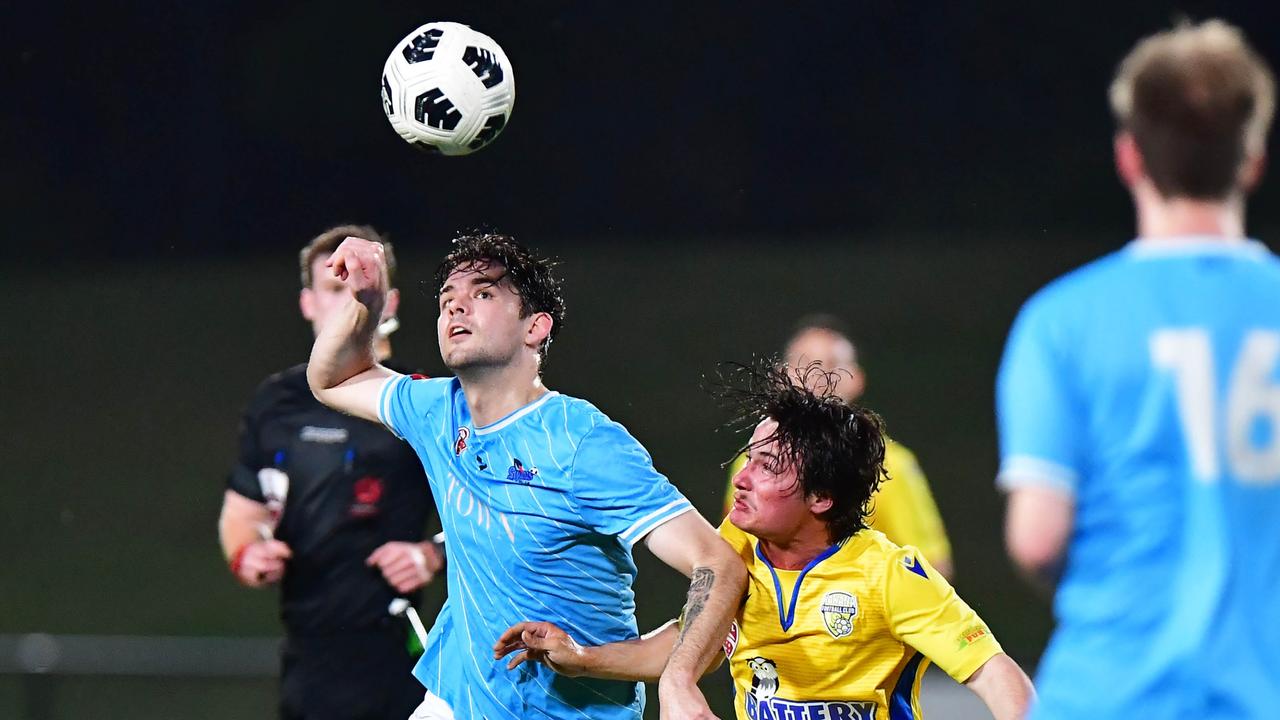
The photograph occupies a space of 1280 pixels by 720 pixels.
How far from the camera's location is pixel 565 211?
948cm

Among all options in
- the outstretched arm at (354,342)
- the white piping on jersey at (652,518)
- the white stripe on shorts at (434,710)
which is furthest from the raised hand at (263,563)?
the white piping on jersey at (652,518)

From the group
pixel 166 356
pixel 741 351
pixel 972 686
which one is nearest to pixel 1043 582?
pixel 972 686

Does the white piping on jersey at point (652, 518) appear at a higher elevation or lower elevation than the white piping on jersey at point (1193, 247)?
lower

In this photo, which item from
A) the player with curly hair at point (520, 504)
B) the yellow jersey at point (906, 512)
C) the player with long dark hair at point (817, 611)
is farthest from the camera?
the yellow jersey at point (906, 512)

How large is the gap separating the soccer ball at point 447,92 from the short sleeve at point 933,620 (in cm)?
168

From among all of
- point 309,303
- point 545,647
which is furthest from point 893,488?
point 545,647

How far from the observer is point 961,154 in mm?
9266

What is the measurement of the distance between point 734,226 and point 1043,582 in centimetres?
745

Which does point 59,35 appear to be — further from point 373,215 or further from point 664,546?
point 664,546

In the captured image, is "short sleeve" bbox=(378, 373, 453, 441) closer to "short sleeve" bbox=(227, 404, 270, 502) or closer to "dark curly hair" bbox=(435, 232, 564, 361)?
"dark curly hair" bbox=(435, 232, 564, 361)

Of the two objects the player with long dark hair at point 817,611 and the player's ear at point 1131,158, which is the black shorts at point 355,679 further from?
the player's ear at point 1131,158

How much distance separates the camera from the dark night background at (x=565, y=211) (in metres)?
9.23

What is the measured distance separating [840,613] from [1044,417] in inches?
54.6

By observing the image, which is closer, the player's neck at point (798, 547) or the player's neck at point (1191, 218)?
the player's neck at point (1191, 218)
